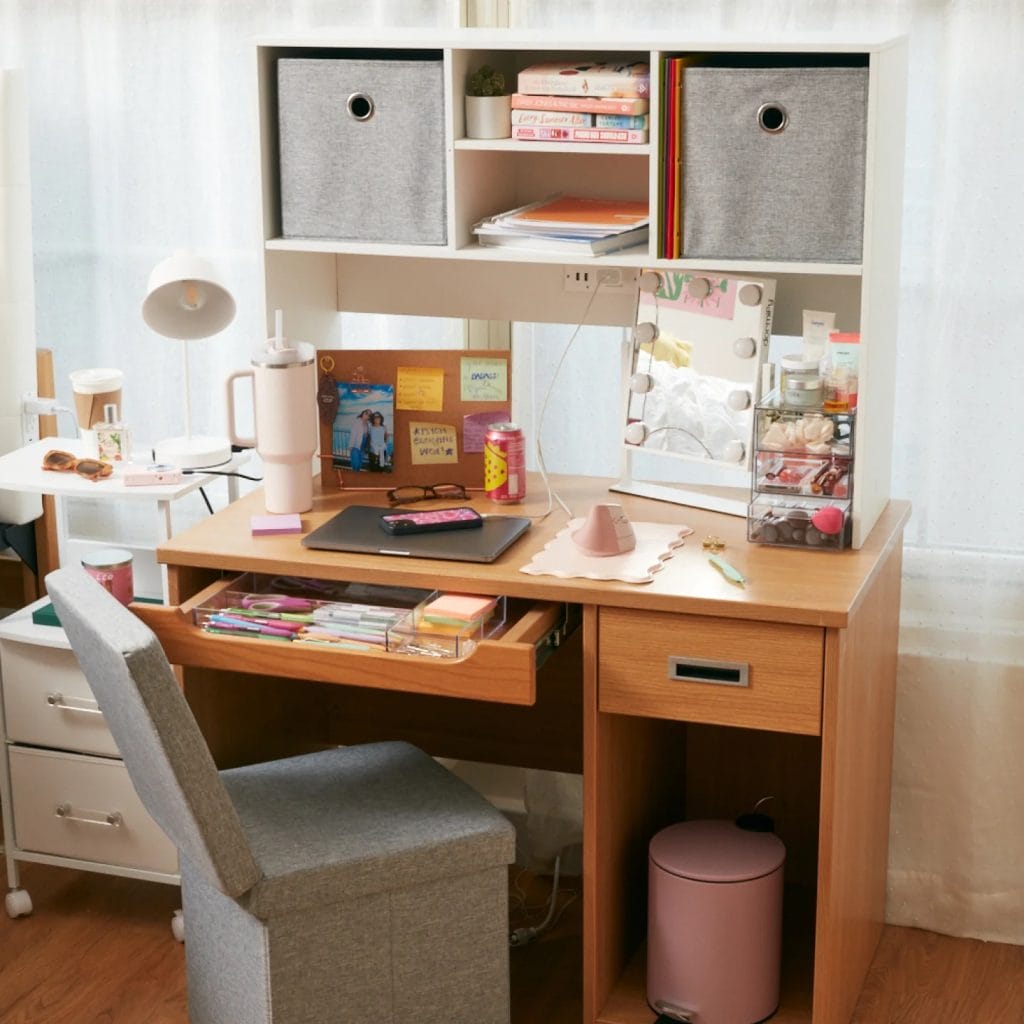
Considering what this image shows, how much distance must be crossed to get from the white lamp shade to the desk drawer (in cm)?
95

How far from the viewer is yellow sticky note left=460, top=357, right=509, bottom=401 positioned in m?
2.71

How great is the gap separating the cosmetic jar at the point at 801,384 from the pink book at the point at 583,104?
0.43 m

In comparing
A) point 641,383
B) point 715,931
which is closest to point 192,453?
point 641,383

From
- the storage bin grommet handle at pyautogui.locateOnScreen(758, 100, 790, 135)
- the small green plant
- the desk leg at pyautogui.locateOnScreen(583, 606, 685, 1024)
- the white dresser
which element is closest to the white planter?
the small green plant

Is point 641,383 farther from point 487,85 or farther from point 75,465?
point 75,465

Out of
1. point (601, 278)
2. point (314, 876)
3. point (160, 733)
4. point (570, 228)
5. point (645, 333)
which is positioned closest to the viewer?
point (160, 733)

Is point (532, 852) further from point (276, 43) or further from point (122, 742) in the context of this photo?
point (276, 43)

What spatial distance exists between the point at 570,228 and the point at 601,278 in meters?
0.24

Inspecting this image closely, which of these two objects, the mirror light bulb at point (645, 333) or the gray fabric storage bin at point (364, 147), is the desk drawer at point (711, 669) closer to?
the mirror light bulb at point (645, 333)

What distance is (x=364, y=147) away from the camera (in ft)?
8.35

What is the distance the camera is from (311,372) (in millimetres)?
2611

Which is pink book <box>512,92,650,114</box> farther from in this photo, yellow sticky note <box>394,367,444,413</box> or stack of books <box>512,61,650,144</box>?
yellow sticky note <box>394,367,444,413</box>

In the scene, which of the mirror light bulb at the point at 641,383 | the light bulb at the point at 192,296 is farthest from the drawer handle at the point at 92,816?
the mirror light bulb at the point at 641,383

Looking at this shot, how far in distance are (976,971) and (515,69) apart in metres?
1.67
